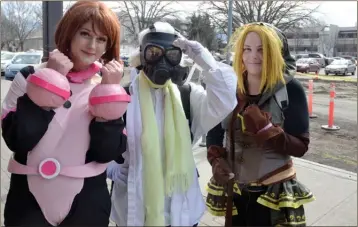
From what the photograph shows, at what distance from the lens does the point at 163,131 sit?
3.93 ft

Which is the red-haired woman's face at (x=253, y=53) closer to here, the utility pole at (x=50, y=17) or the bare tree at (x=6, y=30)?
the utility pole at (x=50, y=17)

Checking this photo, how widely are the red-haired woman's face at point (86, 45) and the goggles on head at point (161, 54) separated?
198 millimetres

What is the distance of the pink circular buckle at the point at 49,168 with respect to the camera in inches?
46.6

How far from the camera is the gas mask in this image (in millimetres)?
1188

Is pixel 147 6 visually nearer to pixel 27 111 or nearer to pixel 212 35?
pixel 212 35

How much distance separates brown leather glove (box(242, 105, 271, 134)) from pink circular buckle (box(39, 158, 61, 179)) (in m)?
0.75

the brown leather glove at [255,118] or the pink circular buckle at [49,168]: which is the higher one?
the brown leather glove at [255,118]

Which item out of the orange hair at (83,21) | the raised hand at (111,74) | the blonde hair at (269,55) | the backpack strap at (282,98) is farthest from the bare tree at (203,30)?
the raised hand at (111,74)

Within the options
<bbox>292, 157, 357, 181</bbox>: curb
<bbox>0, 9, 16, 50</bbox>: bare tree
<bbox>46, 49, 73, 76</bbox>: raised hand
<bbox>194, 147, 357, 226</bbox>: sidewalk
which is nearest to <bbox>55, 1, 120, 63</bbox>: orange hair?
<bbox>46, 49, 73, 76</bbox>: raised hand

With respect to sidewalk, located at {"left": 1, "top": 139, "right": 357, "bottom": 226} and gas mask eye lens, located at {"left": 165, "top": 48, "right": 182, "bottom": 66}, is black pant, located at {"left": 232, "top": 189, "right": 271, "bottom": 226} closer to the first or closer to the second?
sidewalk, located at {"left": 1, "top": 139, "right": 357, "bottom": 226}

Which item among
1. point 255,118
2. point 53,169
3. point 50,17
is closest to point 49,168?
point 53,169

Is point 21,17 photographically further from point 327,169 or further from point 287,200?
point 327,169

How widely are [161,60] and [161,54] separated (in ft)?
0.07

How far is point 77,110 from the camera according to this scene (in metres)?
1.23
